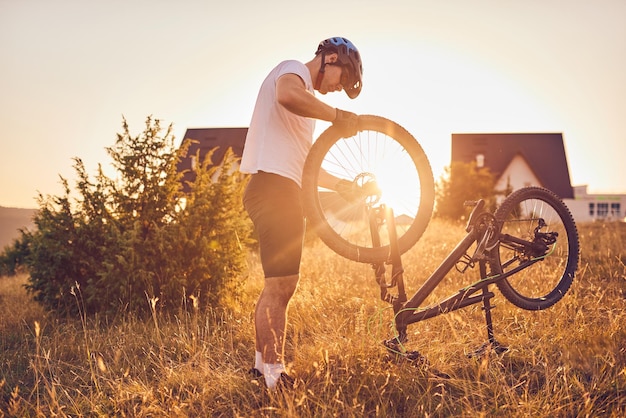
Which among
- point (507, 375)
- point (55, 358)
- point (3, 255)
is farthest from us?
point (3, 255)

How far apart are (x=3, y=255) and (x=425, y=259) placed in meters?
18.1

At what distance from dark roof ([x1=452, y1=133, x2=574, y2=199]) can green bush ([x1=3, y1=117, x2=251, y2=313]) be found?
99.1ft

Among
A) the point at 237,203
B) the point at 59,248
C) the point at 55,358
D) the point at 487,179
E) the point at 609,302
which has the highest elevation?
the point at 487,179

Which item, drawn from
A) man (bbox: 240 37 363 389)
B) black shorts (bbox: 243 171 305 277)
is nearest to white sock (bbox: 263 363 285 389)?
man (bbox: 240 37 363 389)

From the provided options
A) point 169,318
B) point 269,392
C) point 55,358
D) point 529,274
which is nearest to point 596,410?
point 269,392

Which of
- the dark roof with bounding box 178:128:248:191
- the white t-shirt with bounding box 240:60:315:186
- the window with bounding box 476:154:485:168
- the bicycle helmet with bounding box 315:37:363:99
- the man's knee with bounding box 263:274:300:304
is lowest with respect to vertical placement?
the man's knee with bounding box 263:274:300:304

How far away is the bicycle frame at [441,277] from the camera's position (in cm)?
372

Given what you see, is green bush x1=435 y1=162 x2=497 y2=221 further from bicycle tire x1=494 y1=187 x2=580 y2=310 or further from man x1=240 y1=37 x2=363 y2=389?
man x1=240 y1=37 x2=363 y2=389

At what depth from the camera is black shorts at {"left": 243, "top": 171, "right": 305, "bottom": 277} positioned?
3.39 m

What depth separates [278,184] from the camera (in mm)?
3457

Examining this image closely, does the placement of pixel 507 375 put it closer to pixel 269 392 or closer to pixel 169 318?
pixel 269 392

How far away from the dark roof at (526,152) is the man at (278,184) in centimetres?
3275

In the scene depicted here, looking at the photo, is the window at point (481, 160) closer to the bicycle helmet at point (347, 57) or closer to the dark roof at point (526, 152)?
the dark roof at point (526, 152)

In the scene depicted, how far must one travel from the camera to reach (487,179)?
2612cm
